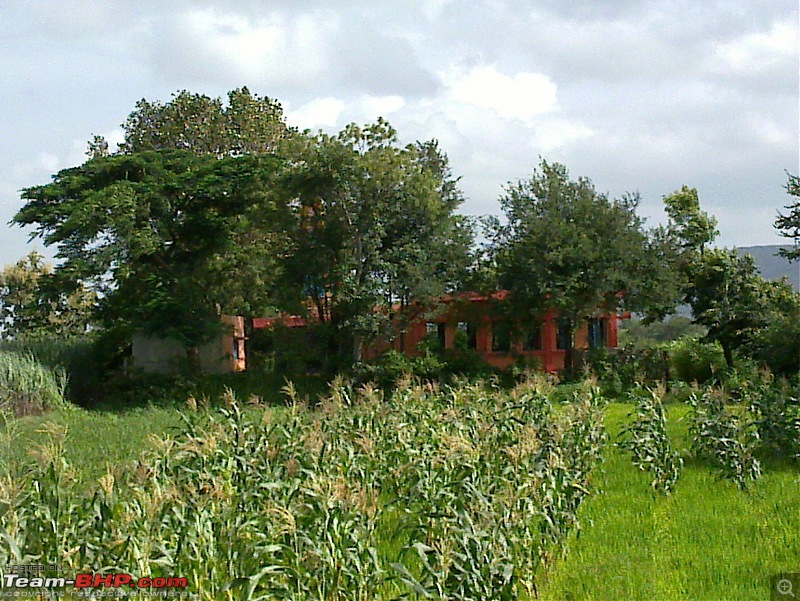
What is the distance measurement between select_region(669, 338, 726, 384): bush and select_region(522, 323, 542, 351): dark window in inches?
114

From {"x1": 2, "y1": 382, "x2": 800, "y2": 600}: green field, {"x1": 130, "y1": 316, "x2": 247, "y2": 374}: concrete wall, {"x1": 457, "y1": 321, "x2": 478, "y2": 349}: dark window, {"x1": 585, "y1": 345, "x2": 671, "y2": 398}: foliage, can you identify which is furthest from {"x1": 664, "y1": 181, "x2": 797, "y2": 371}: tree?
{"x1": 2, "y1": 382, "x2": 800, "y2": 600}: green field

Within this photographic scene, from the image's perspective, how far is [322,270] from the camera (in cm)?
1736

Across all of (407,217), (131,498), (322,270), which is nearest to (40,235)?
(322,270)

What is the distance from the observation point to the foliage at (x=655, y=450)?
7.47 m

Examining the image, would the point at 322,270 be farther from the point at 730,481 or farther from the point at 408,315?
the point at 730,481

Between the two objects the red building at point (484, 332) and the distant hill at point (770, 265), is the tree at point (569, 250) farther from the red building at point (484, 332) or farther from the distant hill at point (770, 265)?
the distant hill at point (770, 265)

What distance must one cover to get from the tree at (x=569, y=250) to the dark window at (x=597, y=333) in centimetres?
230

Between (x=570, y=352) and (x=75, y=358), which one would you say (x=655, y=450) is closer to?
(x=570, y=352)

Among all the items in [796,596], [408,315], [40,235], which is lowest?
[796,596]

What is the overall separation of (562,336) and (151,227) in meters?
9.49

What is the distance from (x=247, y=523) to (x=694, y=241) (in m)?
20.7

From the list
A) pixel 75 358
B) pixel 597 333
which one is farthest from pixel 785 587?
pixel 75 358

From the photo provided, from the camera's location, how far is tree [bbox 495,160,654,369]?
57.8 ft

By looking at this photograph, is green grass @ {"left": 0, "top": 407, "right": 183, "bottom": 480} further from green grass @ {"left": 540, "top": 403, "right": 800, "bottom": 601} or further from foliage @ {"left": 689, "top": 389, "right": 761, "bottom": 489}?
foliage @ {"left": 689, "top": 389, "right": 761, "bottom": 489}
